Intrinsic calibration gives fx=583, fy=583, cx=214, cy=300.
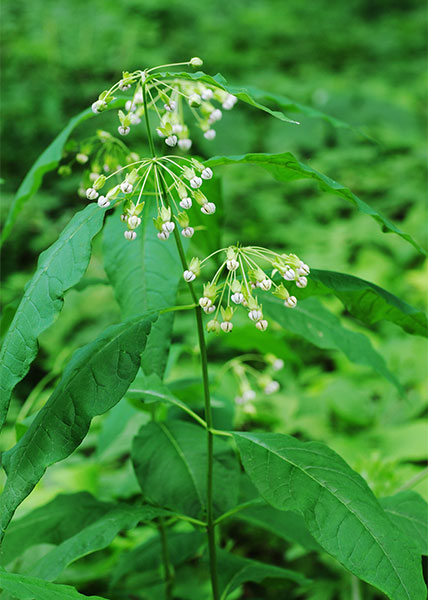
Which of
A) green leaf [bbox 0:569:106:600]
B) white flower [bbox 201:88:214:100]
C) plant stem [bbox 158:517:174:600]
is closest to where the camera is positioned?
green leaf [bbox 0:569:106:600]

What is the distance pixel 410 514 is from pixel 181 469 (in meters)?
0.42

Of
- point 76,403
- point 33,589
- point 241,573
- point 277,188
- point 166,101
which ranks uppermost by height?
point 277,188

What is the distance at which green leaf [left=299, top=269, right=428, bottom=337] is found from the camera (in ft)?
2.95

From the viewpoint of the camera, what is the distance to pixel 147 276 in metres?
1.00

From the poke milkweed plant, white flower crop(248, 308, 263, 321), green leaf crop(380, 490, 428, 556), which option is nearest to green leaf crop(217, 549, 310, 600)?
the poke milkweed plant

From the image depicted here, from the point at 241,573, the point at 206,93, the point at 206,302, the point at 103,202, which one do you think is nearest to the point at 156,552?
the point at 241,573

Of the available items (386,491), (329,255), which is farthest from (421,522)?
(329,255)

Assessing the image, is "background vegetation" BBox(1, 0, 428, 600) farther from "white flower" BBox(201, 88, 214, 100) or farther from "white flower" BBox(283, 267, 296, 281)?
"white flower" BBox(283, 267, 296, 281)

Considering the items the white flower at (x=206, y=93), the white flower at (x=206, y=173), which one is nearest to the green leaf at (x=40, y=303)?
the white flower at (x=206, y=173)

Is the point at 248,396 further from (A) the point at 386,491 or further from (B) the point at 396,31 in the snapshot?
(B) the point at 396,31

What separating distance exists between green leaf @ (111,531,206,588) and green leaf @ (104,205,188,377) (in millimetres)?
509

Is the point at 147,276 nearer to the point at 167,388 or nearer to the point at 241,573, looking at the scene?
the point at 167,388

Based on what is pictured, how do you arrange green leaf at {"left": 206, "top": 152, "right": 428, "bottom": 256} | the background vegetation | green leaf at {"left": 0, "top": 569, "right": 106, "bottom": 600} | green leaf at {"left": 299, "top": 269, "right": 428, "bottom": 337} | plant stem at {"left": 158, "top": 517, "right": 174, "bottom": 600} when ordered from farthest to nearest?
the background vegetation < plant stem at {"left": 158, "top": 517, "right": 174, "bottom": 600} < green leaf at {"left": 299, "top": 269, "right": 428, "bottom": 337} < green leaf at {"left": 206, "top": 152, "right": 428, "bottom": 256} < green leaf at {"left": 0, "top": 569, "right": 106, "bottom": 600}

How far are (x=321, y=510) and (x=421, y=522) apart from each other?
30 cm
